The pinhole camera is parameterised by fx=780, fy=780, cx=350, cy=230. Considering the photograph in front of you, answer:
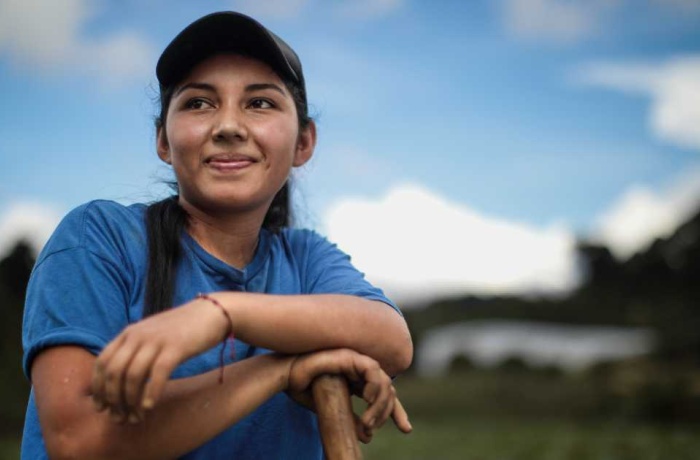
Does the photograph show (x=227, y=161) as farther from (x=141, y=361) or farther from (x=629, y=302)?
(x=629, y=302)

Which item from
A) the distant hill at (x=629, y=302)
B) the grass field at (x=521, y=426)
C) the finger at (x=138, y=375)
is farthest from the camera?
the distant hill at (x=629, y=302)

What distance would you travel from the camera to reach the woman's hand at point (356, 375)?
154cm

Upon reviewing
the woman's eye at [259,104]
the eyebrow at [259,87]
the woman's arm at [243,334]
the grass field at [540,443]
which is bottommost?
the grass field at [540,443]

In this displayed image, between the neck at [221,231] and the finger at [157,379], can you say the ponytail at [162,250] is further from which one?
the finger at [157,379]

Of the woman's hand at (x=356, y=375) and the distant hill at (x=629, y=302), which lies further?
the distant hill at (x=629, y=302)

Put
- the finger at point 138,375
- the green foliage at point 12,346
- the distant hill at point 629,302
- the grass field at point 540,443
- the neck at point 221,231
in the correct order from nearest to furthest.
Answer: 1. the finger at point 138,375
2. the neck at point 221,231
3. the grass field at point 540,443
4. the green foliage at point 12,346
5. the distant hill at point 629,302

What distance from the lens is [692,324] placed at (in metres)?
16.3

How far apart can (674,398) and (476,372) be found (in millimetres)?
5848

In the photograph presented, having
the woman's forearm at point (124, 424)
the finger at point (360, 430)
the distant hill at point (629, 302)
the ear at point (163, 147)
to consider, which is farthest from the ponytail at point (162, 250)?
the distant hill at point (629, 302)

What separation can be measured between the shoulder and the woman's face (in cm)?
16

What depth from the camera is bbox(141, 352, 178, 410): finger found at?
1.23m

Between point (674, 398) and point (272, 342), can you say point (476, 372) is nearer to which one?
point (674, 398)

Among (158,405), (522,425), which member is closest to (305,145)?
(158,405)

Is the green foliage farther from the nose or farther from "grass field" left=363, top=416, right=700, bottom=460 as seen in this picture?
the nose
